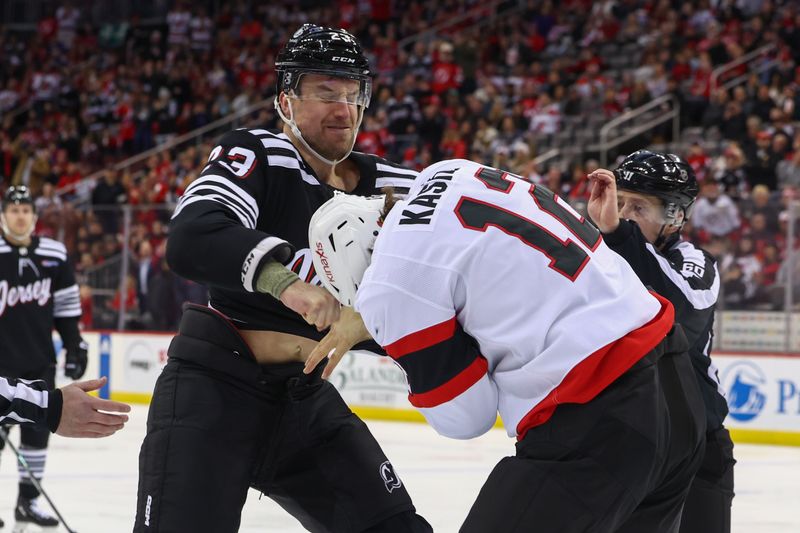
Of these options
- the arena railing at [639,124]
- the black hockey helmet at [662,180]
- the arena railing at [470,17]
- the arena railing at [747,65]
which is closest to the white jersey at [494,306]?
the black hockey helmet at [662,180]

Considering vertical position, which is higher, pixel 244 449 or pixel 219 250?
pixel 219 250

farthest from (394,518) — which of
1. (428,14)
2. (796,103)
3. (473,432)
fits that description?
(428,14)

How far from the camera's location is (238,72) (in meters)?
19.2

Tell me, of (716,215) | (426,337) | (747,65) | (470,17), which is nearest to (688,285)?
(426,337)

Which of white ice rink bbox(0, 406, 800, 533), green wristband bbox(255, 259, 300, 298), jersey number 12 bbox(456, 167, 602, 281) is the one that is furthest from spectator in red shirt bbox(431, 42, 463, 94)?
jersey number 12 bbox(456, 167, 602, 281)

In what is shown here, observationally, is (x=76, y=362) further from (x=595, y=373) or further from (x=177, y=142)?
(x=177, y=142)

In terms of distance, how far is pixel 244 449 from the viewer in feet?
9.67

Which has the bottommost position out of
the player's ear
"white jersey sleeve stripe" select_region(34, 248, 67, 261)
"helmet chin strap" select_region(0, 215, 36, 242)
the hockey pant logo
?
the hockey pant logo

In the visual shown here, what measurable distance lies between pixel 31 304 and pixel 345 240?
4.62 meters

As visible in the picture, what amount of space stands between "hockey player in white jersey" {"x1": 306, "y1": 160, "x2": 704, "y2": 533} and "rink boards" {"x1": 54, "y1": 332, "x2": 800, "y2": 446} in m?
5.89

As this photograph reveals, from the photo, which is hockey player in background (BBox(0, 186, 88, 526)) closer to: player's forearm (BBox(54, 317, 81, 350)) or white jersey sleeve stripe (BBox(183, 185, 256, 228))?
player's forearm (BBox(54, 317, 81, 350))

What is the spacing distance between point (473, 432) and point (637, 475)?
0.31 metres

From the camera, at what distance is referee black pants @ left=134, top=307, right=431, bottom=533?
2.84m

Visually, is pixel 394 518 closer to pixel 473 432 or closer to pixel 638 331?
pixel 473 432
